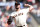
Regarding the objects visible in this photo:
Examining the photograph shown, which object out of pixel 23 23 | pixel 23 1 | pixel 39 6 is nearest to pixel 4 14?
pixel 23 1

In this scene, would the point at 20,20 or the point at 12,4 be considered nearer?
the point at 20,20

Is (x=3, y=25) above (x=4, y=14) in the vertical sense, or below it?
below

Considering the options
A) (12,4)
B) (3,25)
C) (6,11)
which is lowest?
(3,25)

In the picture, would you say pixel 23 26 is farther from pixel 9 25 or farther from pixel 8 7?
pixel 8 7

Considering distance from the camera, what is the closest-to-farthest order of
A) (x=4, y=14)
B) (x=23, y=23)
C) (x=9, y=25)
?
(x=23, y=23)
(x=9, y=25)
(x=4, y=14)

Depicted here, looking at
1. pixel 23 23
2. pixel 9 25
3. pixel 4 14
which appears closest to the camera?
pixel 23 23

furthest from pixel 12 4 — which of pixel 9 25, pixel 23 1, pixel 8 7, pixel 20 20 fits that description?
pixel 20 20

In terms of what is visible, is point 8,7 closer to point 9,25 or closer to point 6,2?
point 6,2

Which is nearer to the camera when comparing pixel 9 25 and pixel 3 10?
pixel 9 25

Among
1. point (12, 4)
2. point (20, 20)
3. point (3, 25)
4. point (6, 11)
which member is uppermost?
point (12, 4)
